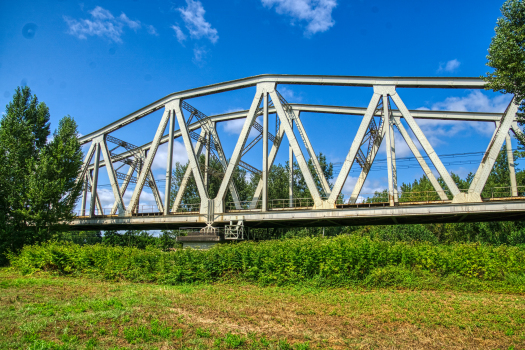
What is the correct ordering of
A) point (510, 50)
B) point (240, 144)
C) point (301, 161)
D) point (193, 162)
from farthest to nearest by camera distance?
1. point (193, 162)
2. point (240, 144)
3. point (301, 161)
4. point (510, 50)

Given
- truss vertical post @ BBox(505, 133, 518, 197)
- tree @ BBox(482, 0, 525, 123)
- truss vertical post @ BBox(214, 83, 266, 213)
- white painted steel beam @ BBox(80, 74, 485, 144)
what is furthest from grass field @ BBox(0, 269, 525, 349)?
white painted steel beam @ BBox(80, 74, 485, 144)

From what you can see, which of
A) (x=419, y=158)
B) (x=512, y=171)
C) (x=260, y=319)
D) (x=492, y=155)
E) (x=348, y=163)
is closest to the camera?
(x=260, y=319)

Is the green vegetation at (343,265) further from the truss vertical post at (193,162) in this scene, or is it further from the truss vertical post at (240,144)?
the truss vertical post at (193,162)

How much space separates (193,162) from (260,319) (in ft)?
76.6

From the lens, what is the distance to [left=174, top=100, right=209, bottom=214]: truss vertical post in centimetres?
2956

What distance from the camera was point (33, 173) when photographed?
1025 inches

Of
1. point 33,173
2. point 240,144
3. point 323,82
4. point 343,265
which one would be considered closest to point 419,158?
point 323,82

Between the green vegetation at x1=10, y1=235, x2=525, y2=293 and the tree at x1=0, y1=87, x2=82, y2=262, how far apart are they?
44.9ft

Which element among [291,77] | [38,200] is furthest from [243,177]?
[38,200]

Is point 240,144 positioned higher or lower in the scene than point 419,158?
higher

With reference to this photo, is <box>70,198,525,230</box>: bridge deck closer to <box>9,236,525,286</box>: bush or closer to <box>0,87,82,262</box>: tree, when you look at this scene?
<box>9,236,525,286</box>: bush

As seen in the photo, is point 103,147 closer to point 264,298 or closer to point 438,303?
point 264,298

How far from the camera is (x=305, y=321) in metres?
9.19

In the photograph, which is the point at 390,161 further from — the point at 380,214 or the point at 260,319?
the point at 260,319
